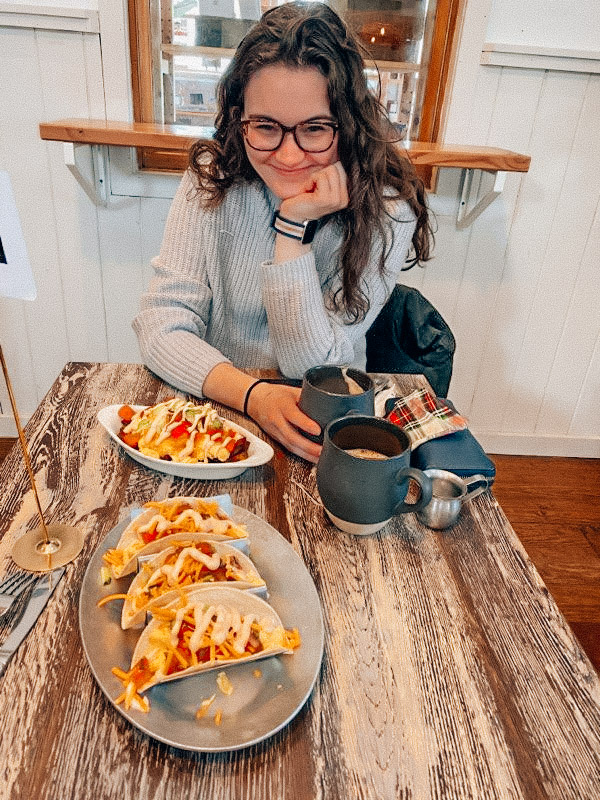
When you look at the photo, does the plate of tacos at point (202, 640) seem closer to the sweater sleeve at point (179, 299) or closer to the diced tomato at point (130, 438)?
the diced tomato at point (130, 438)

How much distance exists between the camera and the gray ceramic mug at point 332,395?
85 cm

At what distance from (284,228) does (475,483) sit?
26.2 inches

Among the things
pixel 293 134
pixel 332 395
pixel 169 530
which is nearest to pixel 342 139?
pixel 293 134

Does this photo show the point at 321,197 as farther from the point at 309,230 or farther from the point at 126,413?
the point at 126,413

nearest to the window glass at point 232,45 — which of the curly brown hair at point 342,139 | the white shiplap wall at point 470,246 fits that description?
the white shiplap wall at point 470,246

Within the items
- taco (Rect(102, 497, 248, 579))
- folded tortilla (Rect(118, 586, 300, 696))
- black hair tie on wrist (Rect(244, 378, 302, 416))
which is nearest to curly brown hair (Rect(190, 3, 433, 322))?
black hair tie on wrist (Rect(244, 378, 302, 416))

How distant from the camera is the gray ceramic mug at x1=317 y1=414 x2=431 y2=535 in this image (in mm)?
703

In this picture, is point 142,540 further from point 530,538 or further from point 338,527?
point 530,538

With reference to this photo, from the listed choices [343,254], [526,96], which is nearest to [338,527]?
[343,254]

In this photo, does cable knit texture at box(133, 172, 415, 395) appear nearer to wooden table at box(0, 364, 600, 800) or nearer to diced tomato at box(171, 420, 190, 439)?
diced tomato at box(171, 420, 190, 439)

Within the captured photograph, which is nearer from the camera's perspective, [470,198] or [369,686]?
[369,686]

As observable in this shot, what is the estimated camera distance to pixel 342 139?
1156mm

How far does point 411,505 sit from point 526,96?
5.44 feet

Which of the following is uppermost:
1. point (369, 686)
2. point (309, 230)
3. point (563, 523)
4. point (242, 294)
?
point (309, 230)
